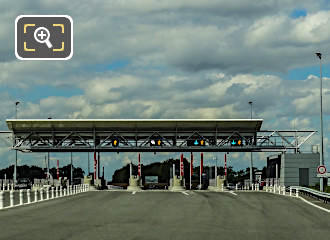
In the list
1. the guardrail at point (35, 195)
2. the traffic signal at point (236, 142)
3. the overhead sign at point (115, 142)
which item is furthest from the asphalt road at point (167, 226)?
the traffic signal at point (236, 142)

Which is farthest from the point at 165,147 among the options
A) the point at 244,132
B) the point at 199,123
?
the point at 244,132

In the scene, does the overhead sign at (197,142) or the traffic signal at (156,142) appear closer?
the overhead sign at (197,142)

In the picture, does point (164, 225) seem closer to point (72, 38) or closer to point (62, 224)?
point (62, 224)

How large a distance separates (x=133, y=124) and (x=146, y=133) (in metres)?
2.65

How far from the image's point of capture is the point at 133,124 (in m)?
74.2

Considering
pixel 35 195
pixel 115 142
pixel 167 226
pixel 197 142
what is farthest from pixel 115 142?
pixel 167 226

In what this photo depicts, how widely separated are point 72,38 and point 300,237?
24.4 feet

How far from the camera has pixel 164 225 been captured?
19438 mm

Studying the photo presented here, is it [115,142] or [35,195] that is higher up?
[115,142]

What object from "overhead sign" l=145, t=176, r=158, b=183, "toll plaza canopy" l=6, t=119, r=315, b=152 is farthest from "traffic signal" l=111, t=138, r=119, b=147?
"overhead sign" l=145, t=176, r=158, b=183

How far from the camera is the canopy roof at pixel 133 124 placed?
A: 73125mm

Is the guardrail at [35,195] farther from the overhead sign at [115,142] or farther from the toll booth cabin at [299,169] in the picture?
the toll booth cabin at [299,169]

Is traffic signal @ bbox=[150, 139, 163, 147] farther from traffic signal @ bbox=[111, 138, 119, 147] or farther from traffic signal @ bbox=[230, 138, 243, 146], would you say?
traffic signal @ bbox=[230, 138, 243, 146]

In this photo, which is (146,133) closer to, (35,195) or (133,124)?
(133,124)
